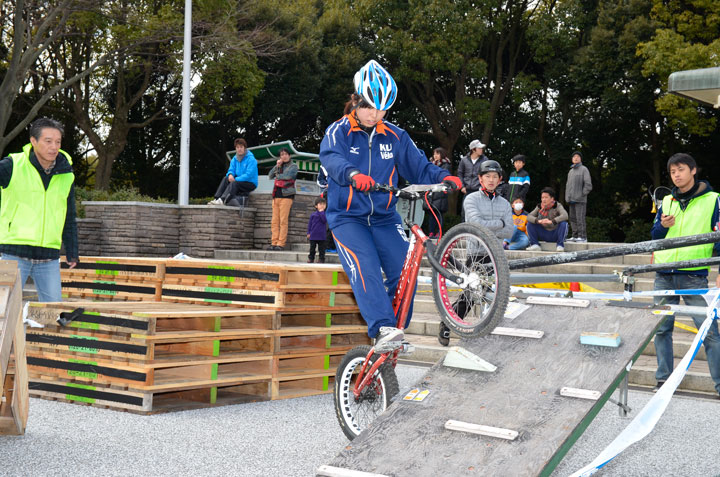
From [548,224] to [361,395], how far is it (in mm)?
9696

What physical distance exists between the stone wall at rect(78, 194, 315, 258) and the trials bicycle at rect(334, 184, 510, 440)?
470 inches

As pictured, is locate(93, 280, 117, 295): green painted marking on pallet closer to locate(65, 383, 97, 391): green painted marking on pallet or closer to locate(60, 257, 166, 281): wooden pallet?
locate(60, 257, 166, 281): wooden pallet

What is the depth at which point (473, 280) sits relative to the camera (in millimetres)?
4004

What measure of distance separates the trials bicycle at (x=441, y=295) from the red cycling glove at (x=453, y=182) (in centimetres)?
4

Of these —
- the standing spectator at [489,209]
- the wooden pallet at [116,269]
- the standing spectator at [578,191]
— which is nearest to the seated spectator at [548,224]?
the standing spectator at [578,191]

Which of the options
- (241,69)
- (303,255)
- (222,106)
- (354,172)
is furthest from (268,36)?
(354,172)

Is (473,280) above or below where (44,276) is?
above

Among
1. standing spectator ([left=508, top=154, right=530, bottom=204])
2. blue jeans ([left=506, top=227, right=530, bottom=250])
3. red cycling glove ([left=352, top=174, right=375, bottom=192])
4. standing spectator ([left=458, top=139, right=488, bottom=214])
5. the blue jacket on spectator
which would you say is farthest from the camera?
the blue jacket on spectator

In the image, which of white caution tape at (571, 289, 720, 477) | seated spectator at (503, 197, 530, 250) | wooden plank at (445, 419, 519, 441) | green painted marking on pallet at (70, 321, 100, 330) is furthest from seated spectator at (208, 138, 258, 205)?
white caution tape at (571, 289, 720, 477)

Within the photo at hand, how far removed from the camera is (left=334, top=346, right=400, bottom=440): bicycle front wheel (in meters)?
4.34

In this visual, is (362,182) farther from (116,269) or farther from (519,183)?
(519,183)

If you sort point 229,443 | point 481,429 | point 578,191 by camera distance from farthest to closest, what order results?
point 578,191 → point 229,443 → point 481,429

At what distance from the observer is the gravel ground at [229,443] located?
414cm

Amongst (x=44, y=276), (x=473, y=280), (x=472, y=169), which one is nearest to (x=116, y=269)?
(x=44, y=276)
